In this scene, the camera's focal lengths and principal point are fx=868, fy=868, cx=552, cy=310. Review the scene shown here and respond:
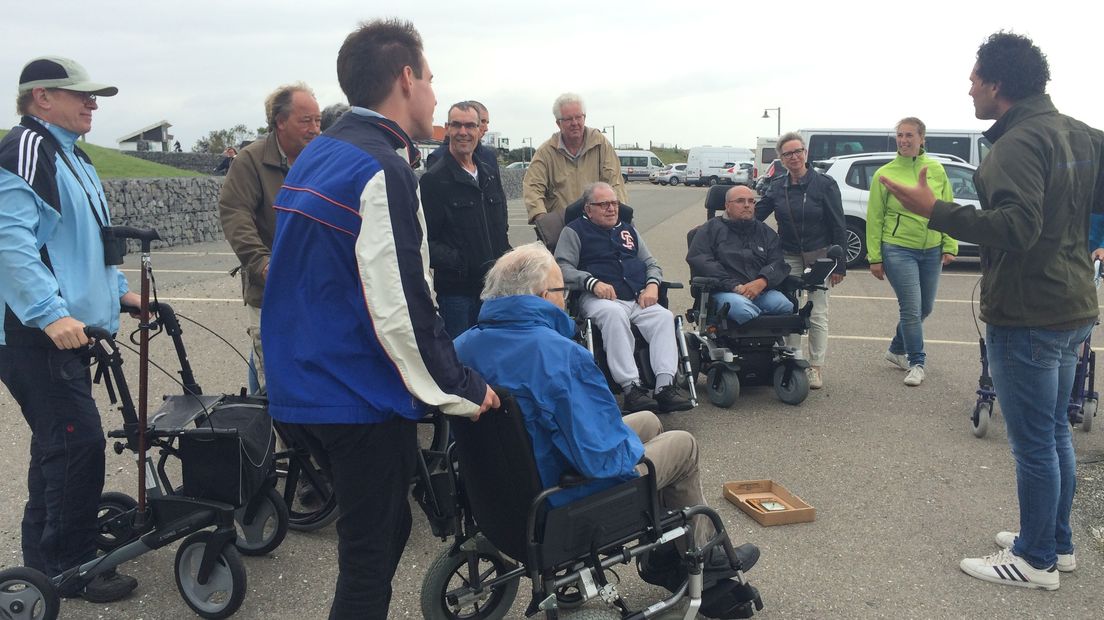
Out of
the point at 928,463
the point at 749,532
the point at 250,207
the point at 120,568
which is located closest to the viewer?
the point at 120,568

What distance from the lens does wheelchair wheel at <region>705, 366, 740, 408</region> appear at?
5.84 meters

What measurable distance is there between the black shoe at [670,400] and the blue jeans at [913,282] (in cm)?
208

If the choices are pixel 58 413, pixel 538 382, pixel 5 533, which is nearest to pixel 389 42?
pixel 538 382

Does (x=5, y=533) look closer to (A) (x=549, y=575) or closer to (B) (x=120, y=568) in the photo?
(B) (x=120, y=568)

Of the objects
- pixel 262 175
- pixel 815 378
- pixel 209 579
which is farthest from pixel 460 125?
pixel 815 378

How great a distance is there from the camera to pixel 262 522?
3.65 meters

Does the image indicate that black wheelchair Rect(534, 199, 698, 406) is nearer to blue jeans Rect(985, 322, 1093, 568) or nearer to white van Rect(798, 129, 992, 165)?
blue jeans Rect(985, 322, 1093, 568)

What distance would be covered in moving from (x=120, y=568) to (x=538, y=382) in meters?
2.16

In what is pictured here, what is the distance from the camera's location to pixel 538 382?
2682mm

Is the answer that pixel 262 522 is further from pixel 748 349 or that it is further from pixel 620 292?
pixel 748 349

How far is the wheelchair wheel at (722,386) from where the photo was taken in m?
5.84

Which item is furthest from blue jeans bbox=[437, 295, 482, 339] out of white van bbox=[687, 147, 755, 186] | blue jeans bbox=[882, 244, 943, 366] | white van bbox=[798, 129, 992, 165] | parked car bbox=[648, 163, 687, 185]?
parked car bbox=[648, 163, 687, 185]

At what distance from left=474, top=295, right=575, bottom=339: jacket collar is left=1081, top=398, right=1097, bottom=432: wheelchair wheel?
3908 mm

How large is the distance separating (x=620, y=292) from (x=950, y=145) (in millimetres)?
13576
